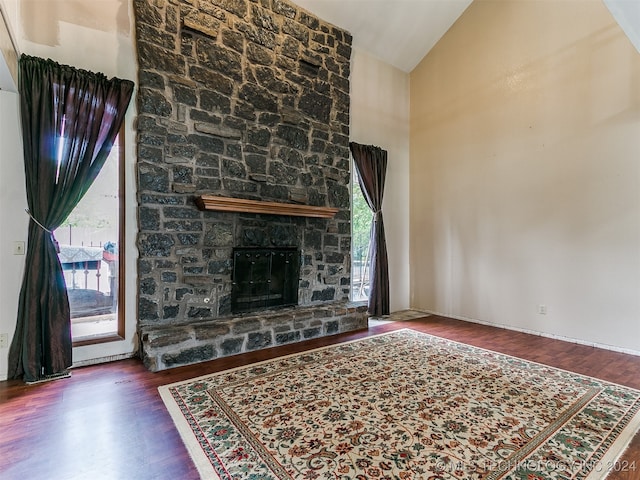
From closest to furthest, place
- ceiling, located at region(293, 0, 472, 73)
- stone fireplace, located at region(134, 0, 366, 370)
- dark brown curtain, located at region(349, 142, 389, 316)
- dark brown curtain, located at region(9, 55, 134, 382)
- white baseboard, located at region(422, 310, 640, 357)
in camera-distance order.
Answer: dark brown curtain, located at region(9, 55, 134, 382)
stone fireplace, located at region(134, 0, 366, 370)
white baseboard, located at region(422, 310, 640, 357)
ceiling, located at region(293, 0, 472, 73)
dark brown curtain, located at region(349, 142, 389, 316)

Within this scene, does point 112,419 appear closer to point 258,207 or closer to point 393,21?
point 258,207

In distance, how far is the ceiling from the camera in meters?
4.31

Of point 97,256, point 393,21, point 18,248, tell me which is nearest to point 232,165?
point 97,256

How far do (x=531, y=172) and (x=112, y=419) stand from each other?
4.96 m

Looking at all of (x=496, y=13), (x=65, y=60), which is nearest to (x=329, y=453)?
(x=65, y=60)

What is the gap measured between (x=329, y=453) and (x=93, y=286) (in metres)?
2.72

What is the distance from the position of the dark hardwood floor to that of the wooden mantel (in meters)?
1.53

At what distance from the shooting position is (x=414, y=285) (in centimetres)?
553

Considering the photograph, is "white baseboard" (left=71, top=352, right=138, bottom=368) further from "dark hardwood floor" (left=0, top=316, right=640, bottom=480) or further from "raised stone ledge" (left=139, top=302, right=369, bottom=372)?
"raised stone ledge" (left=139, top=302, right=369, bottom=372)

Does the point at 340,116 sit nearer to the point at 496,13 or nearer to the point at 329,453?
the point at 496,13

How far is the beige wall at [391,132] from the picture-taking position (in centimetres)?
498

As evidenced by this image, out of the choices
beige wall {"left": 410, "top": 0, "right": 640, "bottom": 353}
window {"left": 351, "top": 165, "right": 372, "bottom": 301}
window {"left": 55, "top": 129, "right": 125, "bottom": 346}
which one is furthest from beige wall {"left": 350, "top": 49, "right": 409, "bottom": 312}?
window {"left": 55, "top": 129, "right": 125, "bottom": 346}

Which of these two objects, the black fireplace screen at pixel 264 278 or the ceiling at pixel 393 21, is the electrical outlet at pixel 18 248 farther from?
the ceiling at pixel 393 21

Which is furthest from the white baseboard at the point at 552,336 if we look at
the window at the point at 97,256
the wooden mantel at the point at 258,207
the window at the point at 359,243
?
the window at the point at 97,256
